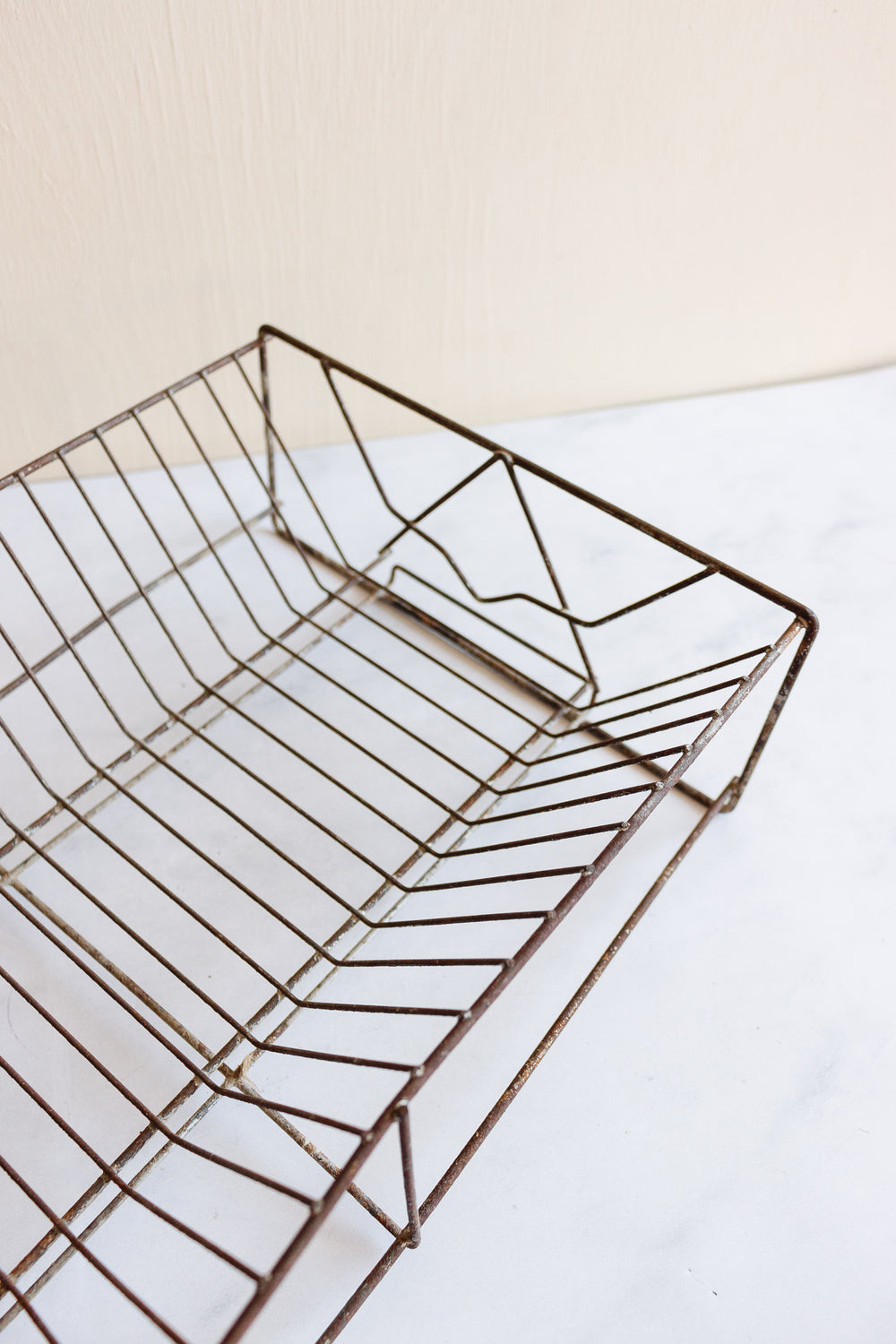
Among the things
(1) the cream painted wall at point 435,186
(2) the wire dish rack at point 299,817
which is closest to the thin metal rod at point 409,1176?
(2) the wire dish rack at point 299,817

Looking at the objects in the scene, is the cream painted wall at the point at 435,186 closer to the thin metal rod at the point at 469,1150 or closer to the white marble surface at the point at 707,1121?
the white marble surface at the point at 707,1121

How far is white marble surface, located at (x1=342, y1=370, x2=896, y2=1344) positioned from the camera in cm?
78

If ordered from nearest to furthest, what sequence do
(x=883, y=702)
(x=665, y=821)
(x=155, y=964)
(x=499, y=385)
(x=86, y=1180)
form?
(x=86, y=1180) → (x=155, y=964) → (x=665, y=821) → (x=883, y=702) → (x=499, y=385)

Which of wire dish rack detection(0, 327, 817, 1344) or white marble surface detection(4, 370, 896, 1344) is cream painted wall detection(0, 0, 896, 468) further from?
white marble surface detection(4, 370, 896, 1344)

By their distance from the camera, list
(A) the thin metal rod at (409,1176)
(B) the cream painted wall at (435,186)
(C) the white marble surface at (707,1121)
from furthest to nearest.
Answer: (B) the cream painted wall at (435,186) → (C) the white marble surface at (707,1121) → (A) the thin metal rod at (409,1176)

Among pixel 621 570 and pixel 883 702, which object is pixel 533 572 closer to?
pixel 621 570

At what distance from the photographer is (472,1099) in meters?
0.86

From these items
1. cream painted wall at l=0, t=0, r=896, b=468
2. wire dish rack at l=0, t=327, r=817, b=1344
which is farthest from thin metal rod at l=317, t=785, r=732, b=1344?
cream painted wall at l=0, t=0, r=896, b=468

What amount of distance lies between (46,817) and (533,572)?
0.57m

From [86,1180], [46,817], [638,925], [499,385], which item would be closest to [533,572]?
[499,385]

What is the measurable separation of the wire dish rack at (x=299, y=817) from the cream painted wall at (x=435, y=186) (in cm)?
10

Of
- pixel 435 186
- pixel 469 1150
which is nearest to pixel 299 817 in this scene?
pixel 469 1150

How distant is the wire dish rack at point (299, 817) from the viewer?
778 mm

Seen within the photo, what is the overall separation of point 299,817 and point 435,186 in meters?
0.68
